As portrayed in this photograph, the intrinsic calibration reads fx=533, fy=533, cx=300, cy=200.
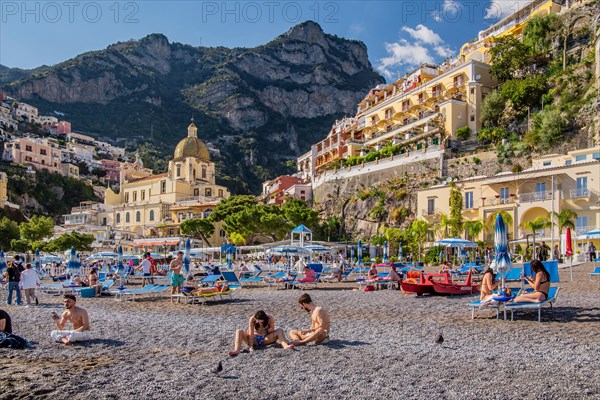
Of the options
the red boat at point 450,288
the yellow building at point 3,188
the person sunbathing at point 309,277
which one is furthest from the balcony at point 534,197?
the yellow building at point 3,188

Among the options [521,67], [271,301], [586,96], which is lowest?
[271,301]

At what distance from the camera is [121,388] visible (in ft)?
19.7

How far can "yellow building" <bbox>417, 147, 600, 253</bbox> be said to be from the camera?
104ft

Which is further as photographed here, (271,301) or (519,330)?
(271,301)

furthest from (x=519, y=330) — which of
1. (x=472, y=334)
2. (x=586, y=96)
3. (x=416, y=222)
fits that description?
(x=586, y=96)

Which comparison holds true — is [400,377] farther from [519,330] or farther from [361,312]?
[361,312]

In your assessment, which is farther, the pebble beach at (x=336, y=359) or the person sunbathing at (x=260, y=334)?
the person sunbathing at (x=260, y=334)

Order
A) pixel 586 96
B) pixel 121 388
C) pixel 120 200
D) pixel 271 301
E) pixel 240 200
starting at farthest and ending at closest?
pixel 120 200, pixel 240 200, pixel 586 96, pixel 271 301, pixel 121 388

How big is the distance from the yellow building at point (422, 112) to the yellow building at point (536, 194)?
313 inches

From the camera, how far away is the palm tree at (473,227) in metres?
35.1

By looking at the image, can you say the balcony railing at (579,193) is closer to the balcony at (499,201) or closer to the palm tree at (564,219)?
the palm tree at (564,219)

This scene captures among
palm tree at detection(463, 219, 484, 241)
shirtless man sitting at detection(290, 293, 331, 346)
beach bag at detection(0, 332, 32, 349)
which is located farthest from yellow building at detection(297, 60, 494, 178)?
beach bag at detection(0, 332, 32, 349)

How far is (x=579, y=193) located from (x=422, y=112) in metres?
20.5

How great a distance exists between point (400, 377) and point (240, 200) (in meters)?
47.3
